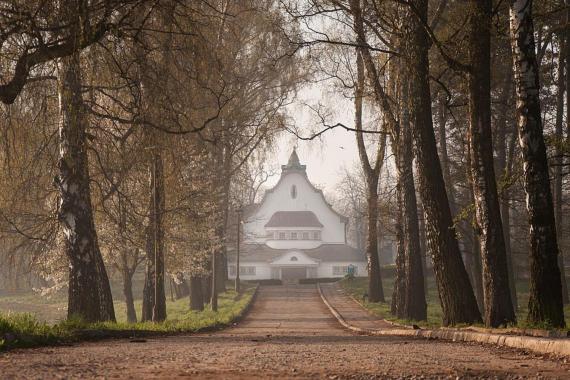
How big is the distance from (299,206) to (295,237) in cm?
411

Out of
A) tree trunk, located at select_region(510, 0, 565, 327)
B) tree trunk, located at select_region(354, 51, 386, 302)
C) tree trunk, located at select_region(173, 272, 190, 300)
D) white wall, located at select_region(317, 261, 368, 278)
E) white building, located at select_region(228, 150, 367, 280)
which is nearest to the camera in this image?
tree trunk, located at select_region(510, 0, 565, 327)

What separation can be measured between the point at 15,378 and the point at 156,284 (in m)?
17.2

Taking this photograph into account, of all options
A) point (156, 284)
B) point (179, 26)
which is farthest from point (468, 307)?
point (156, 284)

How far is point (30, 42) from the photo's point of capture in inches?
457

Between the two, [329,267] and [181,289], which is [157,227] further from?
[329,267]

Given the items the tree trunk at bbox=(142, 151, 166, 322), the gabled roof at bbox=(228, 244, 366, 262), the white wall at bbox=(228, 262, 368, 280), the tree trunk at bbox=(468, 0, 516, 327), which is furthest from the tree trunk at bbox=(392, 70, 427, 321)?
the white wall at bbox=(228, 262, 368, 280)

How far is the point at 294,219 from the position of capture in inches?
3629

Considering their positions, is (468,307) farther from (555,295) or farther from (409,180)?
(409,180)

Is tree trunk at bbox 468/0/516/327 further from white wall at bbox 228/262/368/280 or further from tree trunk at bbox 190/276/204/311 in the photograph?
white wall at bbox 228/262/368/280

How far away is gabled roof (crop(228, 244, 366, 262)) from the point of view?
87.0 m

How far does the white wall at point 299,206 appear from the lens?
93625mm

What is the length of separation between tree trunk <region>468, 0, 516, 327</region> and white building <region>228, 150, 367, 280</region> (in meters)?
69.2

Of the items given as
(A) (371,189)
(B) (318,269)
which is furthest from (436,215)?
(B) (318,269)

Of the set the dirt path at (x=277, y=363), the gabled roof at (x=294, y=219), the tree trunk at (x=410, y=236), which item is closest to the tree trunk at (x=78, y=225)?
the dirt path at (x=277, y=363)
